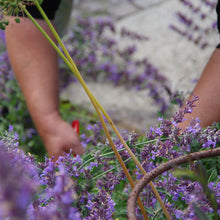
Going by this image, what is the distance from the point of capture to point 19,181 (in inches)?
11.3

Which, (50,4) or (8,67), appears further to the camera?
(8,67)

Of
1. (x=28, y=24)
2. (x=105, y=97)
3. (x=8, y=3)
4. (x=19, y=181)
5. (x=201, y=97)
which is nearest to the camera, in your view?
(x=19, y=181)

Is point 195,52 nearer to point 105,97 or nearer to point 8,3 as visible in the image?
point 105,97

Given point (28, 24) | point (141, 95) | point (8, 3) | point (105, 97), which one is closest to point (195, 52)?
point (141, 95)

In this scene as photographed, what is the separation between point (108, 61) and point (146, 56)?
0.29 metres

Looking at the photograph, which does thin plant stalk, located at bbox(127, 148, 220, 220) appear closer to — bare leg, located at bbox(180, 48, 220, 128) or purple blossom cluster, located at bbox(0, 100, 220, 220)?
purple blossom cluster, located at bbox(0, 100, 220, 220)

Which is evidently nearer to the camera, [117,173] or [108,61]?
[117,173]

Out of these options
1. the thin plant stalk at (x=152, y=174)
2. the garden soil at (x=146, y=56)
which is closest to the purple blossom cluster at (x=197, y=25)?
the garden soil at (x=146, y=56)

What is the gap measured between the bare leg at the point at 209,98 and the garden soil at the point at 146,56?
67cm

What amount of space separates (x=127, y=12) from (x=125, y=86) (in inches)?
37.5

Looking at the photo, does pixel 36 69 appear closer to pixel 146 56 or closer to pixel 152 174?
pixel 152 174

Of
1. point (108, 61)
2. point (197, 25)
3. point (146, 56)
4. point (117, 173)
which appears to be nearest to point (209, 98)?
point (117, 173)

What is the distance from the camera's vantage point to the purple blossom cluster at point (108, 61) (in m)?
2.19

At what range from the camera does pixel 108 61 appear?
2381 mm
